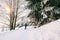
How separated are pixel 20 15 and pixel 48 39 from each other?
468cm

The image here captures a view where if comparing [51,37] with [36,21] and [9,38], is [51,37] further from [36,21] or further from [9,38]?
[36,21]

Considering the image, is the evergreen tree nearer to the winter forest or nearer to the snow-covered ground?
the winter forest

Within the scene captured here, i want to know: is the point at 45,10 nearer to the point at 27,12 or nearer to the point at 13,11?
the point at 27,12

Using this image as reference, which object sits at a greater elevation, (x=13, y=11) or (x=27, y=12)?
(x=13, y=11)

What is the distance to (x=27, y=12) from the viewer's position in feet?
22.6

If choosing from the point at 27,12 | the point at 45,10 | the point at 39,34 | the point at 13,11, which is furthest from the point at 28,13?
the point at 39,34

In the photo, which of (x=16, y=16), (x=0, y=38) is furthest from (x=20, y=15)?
(x=0, y=38)

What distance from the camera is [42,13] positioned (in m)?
6.30

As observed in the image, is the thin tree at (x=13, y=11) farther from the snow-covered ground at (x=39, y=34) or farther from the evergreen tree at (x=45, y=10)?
the snow-covered ground at (x=39, y=34)

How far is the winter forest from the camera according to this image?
6.34m

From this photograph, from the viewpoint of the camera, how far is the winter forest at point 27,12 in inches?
250

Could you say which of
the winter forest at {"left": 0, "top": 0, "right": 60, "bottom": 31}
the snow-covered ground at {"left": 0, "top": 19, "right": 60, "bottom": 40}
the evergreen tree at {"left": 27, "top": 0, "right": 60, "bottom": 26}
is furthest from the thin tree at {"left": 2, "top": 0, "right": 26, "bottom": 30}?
the snow-covered ground at {"left": 0, "top": 19, "right": 60, "bottom": 40}

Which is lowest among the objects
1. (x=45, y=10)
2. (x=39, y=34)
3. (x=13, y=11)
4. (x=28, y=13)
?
(x=28, y=13)

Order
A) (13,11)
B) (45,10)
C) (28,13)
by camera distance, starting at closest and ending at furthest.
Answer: (45,10) < (13,11) < (28,13)
